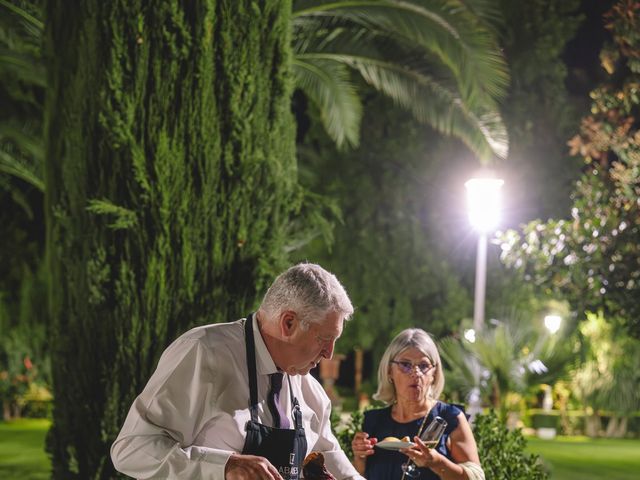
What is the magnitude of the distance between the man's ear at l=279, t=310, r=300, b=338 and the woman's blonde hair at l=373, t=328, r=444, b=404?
2.45 meters

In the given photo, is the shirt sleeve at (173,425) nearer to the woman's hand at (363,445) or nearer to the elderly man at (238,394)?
the elderly man at (238,394)

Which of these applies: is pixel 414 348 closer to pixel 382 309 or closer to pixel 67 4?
pixel 67 4

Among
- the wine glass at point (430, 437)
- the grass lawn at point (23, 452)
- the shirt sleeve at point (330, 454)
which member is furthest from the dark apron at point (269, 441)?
the grass lawn at point (23, 452)

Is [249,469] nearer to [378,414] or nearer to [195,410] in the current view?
[195,410]

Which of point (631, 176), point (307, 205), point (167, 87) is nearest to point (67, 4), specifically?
point (167, 87)

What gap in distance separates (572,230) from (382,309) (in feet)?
49.1

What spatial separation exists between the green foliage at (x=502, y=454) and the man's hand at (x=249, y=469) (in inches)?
153

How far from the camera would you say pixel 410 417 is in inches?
225

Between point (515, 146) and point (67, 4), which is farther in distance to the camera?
point (515, 146)

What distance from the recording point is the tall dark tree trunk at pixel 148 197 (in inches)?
267

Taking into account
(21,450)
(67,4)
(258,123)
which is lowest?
(21,450)

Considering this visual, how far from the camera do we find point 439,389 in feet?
19.3

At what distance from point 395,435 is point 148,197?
238 centimetres

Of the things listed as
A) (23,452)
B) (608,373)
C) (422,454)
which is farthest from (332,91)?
(608,373)
